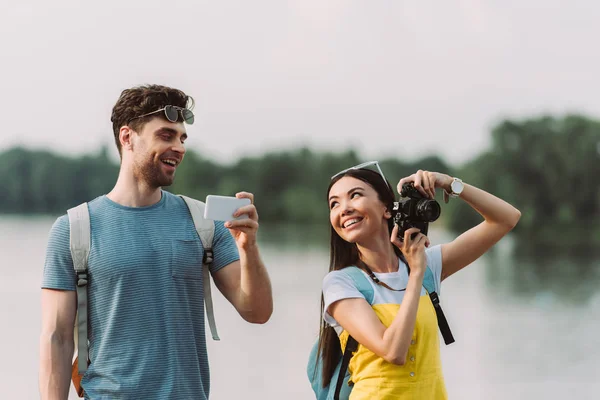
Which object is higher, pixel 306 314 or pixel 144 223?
pixel 144 223

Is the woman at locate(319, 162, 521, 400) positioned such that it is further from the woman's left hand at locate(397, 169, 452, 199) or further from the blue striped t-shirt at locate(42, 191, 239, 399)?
the blue striped t-shirt at locate(42, 191, 239, 399)

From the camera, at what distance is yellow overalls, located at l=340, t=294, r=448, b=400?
2.64 m

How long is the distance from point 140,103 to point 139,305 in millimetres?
773

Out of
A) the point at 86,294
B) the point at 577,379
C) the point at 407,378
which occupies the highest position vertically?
the point at 86,294

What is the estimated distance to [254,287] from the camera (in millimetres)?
2797

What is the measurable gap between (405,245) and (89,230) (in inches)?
46.0

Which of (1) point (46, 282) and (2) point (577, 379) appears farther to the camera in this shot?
(2) point (577, 379)

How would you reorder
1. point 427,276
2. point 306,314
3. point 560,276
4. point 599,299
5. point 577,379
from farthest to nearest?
point 560,276, point 599,299, point 306,314, point 577,379, point 427,276

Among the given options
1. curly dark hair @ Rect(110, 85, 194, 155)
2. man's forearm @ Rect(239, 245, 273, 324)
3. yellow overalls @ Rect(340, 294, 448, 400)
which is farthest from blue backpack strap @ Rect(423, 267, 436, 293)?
curly dark hair @ Rect(110, 85, 194, 155)

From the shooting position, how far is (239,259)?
Result: 2.94 m

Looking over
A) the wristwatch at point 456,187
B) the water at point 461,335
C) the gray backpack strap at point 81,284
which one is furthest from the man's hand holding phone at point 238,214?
the water at point 461,335

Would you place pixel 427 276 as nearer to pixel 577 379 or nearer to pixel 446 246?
pixel 446 246

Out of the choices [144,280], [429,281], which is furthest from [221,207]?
[429,281]

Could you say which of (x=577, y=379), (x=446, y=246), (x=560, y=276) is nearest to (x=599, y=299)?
(x=560, y=276)
